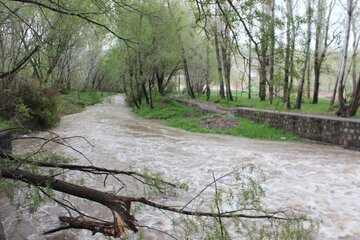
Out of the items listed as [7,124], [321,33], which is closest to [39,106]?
[7,124]

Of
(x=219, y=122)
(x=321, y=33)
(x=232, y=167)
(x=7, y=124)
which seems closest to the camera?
(x=232, y=167)

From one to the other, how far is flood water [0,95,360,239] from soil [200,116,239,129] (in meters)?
1.95

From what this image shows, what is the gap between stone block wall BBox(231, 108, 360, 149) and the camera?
1095 centimetres

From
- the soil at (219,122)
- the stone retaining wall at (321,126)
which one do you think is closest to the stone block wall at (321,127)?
the stone retaining wall at (321,126)

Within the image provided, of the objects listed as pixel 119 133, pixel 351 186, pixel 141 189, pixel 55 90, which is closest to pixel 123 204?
pixel 141 189

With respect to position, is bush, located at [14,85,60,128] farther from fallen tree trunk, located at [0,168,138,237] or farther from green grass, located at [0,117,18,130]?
fallen tree trunk, located at [0,168,138,237]

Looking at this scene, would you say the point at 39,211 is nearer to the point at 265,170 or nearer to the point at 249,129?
the point at 265,170

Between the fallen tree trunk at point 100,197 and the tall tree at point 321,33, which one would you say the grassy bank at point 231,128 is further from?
the fallen tree trunk at point 100,197

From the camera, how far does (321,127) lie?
12352 mm

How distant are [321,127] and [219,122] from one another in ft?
19.2

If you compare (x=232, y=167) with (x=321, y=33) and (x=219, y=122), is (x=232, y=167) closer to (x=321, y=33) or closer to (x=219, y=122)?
(x=219, y=122)

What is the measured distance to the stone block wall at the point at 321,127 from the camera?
10953 mm

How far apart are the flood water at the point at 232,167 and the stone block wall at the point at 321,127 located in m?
0.47

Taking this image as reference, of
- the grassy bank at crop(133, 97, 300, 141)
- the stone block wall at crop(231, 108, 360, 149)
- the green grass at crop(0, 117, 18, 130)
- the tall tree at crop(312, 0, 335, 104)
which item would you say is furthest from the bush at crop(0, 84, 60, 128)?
the tall tree at crop(312, 0, 335, 104)
